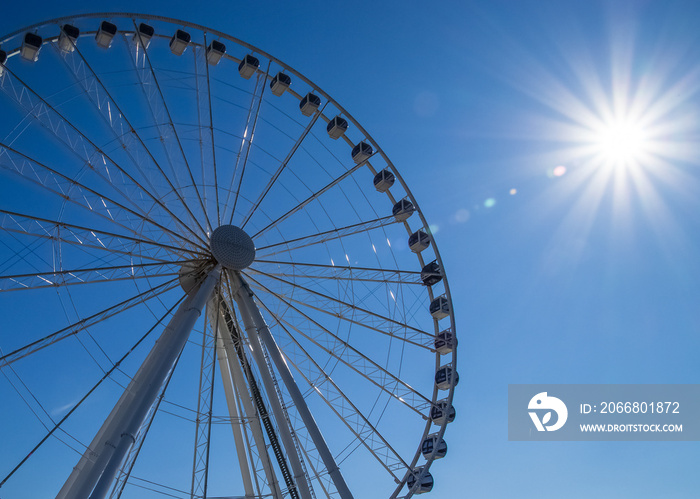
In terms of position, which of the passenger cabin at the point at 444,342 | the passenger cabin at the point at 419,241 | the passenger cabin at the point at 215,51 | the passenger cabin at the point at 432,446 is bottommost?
the passenger cabin at the point at 432,446

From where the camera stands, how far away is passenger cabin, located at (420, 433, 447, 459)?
768 inches

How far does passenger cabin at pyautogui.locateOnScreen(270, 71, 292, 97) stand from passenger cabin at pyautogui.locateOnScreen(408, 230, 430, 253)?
789cm

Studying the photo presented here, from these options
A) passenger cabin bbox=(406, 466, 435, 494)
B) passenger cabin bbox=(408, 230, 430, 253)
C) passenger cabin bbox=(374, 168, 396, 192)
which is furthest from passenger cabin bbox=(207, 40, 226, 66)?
passenger cabin bbox=(406, 466, 435, 494)

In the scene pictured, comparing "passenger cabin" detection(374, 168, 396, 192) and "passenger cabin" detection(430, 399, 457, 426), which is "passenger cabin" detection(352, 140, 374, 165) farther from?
"passenger cabin" detection(430, 399, 457, 426)

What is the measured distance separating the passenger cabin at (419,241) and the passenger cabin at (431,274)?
0.76m

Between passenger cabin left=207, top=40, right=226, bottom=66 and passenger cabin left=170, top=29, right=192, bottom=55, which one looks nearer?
passenger cabin left=170, top=29, right=192, bottom=55

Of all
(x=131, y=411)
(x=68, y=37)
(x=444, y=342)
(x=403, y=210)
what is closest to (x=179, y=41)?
(x=68, y=37)

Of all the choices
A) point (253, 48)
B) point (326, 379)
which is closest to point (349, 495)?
point (326, 379)

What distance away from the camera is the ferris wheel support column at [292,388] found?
613 inches

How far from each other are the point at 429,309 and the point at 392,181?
18.0 feet

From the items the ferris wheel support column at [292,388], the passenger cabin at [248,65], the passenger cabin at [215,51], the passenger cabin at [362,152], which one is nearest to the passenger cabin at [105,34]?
the passenger cabin at [215,51]

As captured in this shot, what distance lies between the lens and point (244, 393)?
739 inches

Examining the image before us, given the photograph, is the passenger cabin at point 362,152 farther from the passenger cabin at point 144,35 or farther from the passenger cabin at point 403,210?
the passenger cabin at point 144,35

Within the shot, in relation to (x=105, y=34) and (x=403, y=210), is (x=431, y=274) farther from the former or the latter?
(x=105, y=34)
